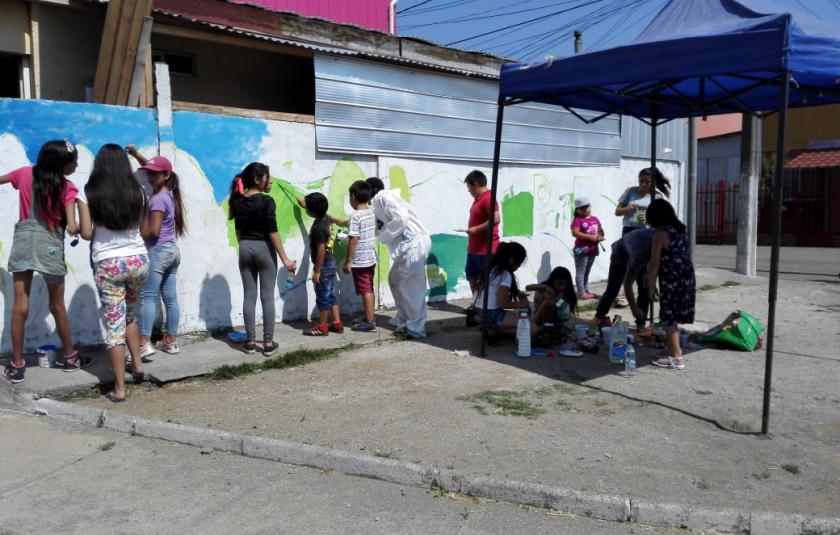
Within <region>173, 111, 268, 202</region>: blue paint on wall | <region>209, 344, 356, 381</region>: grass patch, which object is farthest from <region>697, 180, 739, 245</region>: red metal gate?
<region>209, 344, 356, 381</region>: grass patch

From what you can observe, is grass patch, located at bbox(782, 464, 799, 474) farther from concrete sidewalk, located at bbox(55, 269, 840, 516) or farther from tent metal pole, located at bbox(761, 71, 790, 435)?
tent metal pole, located at bbox(761, 71, 790, 435)

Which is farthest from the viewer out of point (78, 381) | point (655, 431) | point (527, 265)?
point (527, 265)

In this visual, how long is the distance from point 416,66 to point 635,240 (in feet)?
11.6

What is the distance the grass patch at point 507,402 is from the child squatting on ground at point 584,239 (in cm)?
477

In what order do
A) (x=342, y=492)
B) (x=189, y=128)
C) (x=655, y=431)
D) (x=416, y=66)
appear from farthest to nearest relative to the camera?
1. (x=416, y=66)
2. (x=189, y=128)
3. (x=655, y=431)
4. (x=342, y=492)

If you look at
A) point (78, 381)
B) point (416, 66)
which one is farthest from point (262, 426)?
point (416, 66)

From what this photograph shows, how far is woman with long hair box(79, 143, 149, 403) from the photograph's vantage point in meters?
5.37

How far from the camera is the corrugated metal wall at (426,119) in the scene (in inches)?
331

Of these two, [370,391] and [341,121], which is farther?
[341,121]

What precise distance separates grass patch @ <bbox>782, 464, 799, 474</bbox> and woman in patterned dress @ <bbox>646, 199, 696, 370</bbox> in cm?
211

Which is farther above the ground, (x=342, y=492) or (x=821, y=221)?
(x=821, y=221)

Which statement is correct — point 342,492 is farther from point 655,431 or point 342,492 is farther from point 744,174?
point 744,174

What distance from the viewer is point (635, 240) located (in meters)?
7.47

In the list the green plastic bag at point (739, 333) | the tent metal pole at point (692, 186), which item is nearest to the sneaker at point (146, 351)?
the green plastic bag at point (739, 333)
